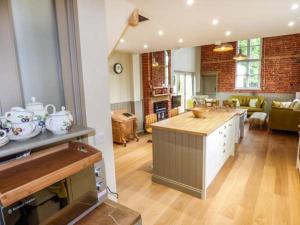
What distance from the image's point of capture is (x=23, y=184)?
769 mm

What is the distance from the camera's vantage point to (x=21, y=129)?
0.89 metres

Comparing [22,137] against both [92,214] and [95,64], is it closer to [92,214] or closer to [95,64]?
[92,214]

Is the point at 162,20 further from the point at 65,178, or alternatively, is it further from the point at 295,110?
the point at 295,110

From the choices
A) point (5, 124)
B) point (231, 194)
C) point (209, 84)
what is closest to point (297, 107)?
point (231, 194)

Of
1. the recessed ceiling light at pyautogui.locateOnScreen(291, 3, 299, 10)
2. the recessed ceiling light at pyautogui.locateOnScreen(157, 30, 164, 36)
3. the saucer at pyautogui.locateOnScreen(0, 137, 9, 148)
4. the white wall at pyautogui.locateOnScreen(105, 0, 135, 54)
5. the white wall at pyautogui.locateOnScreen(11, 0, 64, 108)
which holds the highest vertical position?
the recessed ceiling light at pyautogui.locateOnScreen(157, 30, 164, 36)

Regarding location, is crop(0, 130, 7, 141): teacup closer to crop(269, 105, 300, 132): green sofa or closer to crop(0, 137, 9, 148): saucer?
crop(0, 137, 9, 148): saucer

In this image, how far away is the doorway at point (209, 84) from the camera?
9336 mm

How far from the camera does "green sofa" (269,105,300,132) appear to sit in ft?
16.5

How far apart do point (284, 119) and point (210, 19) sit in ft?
13.0

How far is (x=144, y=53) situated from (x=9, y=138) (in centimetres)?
521

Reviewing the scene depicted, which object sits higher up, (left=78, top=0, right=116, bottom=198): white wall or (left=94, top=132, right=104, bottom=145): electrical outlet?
(left=78, top=0, right=116, bottom=198): white wall

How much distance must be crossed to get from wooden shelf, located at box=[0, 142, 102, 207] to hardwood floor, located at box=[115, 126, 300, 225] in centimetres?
151

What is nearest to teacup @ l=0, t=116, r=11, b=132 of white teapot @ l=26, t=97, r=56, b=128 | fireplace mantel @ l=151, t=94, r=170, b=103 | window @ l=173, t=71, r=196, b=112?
white teapot @ l=26, t=97, r=56, b=128

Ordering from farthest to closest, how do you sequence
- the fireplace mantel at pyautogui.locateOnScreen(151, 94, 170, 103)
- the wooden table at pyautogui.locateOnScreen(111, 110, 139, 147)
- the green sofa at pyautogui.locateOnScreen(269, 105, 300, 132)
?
1. the fireplace mantel at pyautogui.locateOnScreen(151, 94, 170, 103)
2. the green sofa at pyautogui.locateOnScreen(269, 105, 300, 132)
3. the wooden table at pyautogui.locateOnScreen(111, 110, 139, 147)
